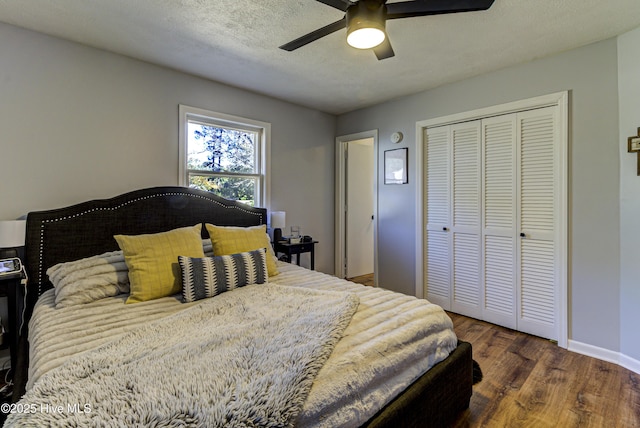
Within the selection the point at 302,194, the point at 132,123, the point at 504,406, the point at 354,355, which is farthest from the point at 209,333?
the point at 302,194

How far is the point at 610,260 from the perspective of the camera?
2354 mm

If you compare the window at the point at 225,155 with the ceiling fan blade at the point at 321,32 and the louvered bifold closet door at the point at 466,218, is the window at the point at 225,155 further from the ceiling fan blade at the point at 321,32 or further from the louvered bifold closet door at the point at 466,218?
the louvered bifold closet door at the point at 466,218

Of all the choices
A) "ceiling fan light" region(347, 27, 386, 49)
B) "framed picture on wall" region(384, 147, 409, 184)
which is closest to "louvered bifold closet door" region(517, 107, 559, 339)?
"framed picture on wall" region(384, 147, 409, 184)

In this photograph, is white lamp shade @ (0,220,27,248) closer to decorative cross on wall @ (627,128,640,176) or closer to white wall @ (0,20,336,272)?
white wall @ (0,20,336,272)

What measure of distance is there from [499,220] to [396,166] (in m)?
1.30

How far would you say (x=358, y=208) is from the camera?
4676 mm

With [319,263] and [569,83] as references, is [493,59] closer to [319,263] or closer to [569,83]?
[569,83]

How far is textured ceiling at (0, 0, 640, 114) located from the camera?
1978 millimetres

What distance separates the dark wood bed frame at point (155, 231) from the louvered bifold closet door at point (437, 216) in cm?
173

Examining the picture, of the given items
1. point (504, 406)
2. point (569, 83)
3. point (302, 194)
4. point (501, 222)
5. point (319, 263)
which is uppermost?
point (569, 83)

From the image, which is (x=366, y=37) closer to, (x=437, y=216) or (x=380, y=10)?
(x=380, y=10)

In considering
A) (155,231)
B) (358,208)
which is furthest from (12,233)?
(358,208)

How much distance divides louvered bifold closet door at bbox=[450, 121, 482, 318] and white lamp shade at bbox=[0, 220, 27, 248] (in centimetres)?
365

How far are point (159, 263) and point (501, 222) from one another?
2.98 metres
